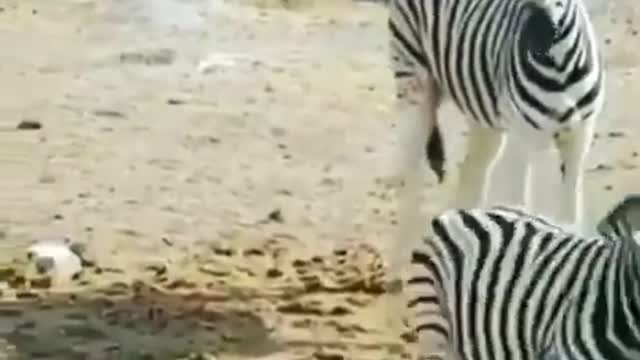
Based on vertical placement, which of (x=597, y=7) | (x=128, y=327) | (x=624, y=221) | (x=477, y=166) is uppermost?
(x=597, y=7)

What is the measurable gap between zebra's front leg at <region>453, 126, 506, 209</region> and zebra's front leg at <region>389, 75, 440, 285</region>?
11 cm

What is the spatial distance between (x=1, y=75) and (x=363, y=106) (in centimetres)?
120

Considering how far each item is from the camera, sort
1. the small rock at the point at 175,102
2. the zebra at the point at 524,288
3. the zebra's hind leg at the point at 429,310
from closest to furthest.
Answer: the zebra at the point at 524,288
the zebra's hind leg at the point at 429,310
the small rock at the point at 175,102

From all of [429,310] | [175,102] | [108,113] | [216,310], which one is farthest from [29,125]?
[429,310]

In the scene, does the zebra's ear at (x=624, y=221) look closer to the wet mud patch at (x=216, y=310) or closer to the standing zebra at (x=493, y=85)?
the standing zebra at (x=493, y=85)

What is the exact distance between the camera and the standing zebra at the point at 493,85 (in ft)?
10.1

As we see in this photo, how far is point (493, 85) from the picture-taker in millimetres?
3189

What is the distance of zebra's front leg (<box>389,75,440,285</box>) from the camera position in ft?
11.1

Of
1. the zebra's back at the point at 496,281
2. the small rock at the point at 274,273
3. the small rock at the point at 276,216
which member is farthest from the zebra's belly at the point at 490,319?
the small rock at the point at 276,216

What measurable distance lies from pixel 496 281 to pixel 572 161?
0.91 metres

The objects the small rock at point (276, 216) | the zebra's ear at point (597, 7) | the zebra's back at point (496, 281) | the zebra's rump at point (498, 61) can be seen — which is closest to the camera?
the zebra's back at point (496, 281)

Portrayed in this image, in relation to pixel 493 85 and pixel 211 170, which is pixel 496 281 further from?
pixel 211 170

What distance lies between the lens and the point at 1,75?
201 inches

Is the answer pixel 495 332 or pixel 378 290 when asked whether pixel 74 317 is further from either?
pixel 495 332
